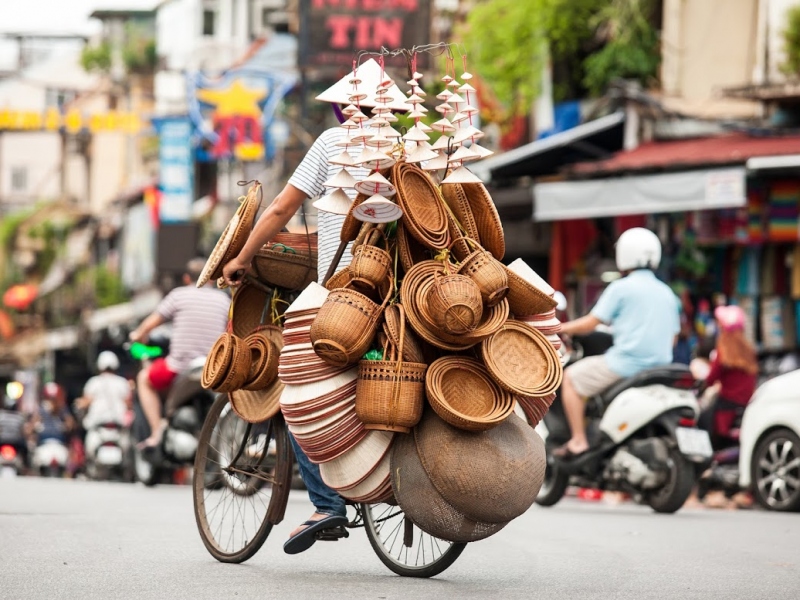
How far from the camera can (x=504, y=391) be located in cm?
636

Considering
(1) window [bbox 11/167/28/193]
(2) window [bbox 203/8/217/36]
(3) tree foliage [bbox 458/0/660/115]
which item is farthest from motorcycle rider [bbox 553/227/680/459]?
(1) window [bbox 11/167/28/193]

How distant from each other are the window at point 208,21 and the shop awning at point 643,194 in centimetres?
2715

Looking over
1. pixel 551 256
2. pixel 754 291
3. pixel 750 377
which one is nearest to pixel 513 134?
pixel 551 256

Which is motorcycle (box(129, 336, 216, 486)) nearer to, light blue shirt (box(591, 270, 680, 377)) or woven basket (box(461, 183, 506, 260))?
light blue shirt (box(591, 270, 680, 377))

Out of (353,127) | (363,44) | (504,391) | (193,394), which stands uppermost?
(363,44)

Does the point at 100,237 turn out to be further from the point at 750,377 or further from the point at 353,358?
the point at 353,358

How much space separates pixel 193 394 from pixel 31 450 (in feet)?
52.3

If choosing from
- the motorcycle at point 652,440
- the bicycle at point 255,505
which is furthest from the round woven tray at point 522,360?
the motorcycle at point 652,440

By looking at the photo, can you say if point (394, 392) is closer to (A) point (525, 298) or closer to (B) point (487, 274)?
(B) point (487, 274)

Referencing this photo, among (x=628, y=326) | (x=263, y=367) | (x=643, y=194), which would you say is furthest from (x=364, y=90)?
(x=643, y=194)

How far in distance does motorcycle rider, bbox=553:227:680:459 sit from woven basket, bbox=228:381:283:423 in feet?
15.7

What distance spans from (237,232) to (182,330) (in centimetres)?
778

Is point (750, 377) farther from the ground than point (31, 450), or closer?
farther from the ground

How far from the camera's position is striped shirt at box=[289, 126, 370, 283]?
22.9 feet
